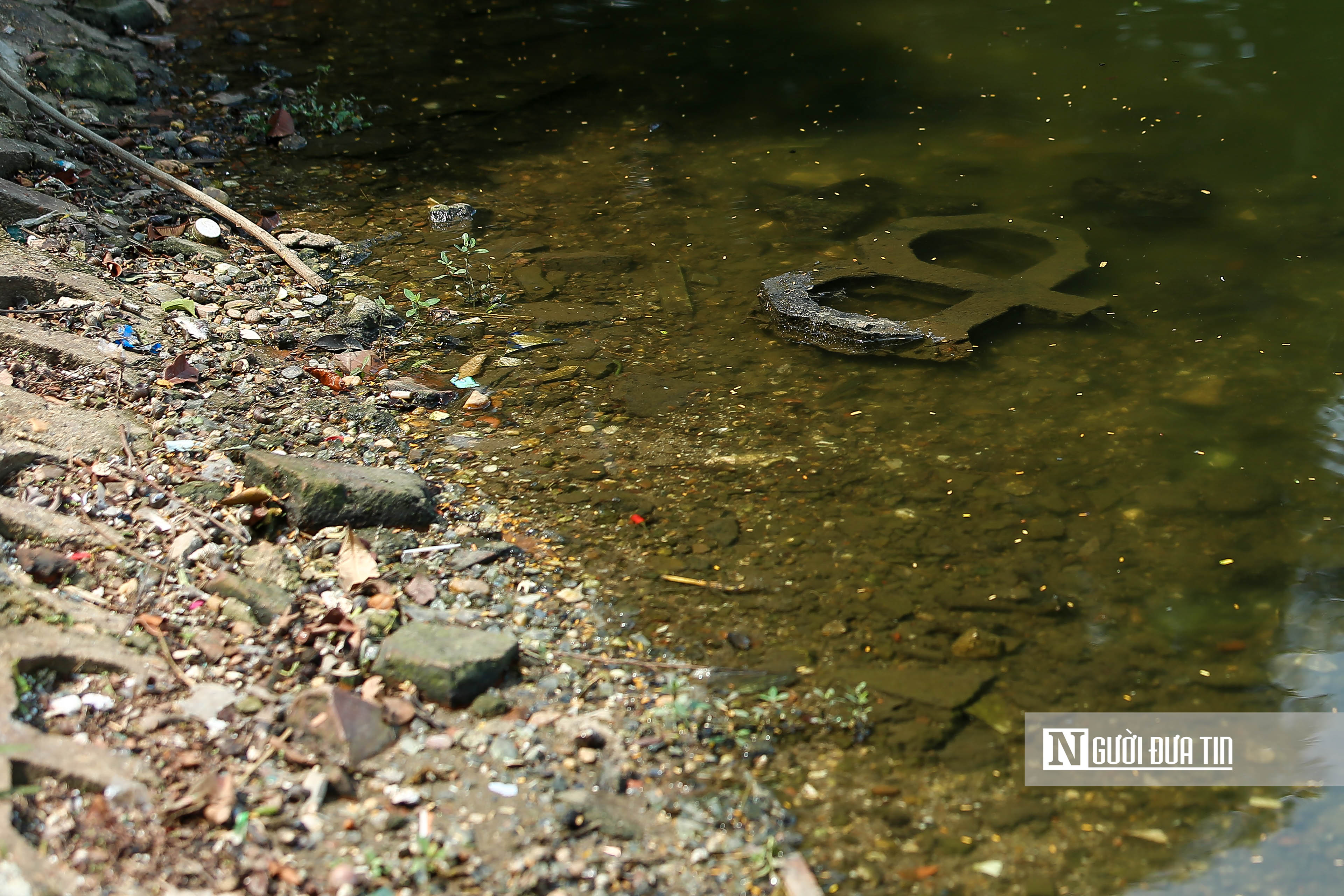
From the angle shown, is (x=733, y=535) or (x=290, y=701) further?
(x=733, y=535)

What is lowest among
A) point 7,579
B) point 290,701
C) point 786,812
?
point 786,812

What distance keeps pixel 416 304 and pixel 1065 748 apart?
3005 mm

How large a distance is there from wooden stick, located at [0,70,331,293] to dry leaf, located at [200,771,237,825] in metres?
2.73

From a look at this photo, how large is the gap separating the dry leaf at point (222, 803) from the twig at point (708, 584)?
3.91 ft

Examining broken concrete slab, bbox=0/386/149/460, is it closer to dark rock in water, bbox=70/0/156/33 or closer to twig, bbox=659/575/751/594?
twig, bbox=659/575/751/594

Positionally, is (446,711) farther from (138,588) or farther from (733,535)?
(733,535)

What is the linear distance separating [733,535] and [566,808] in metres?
1.07

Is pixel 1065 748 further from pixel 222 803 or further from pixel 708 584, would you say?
pixel 222 803

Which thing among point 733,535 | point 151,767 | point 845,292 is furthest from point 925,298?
point 151,767

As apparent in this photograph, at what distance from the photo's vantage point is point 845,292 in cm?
435

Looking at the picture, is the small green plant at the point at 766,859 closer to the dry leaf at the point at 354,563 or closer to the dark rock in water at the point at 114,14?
the dry leaf at the point at 354,563

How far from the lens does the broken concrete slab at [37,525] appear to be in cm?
242

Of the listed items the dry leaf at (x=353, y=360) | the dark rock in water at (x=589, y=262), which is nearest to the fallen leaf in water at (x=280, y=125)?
the dark rock in water at (x=589, y=262)

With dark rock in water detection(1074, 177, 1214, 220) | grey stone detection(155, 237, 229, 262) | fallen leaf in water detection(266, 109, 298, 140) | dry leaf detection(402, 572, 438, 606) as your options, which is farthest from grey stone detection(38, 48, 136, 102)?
dark rock in water detection(1074, 177, 1214, 220)
